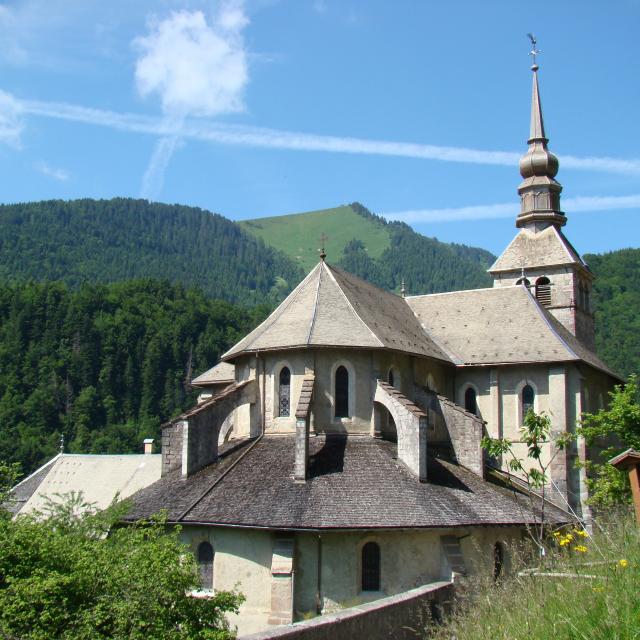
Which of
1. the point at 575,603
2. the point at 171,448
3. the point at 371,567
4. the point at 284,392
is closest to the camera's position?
the point at 575,603

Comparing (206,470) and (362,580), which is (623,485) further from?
(206,470)

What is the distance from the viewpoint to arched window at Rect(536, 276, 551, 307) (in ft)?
138

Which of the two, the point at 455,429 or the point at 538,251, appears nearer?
the point at 455,429

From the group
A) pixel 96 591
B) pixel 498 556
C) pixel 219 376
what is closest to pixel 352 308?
pixel 498 556

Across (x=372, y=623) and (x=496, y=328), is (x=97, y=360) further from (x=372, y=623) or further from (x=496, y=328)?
(x=372, y=623)

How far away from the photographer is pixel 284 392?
29344mm

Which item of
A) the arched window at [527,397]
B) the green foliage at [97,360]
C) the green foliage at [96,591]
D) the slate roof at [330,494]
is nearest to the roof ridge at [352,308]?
the slate roof at [330,494]

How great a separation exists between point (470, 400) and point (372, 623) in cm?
2131

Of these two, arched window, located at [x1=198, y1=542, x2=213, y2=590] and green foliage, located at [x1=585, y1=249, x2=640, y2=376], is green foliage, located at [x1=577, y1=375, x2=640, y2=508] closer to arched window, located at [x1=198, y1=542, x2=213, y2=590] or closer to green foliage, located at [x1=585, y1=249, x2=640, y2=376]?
arched window, located at [x1=198, y1=542, x2=213, y2=590]

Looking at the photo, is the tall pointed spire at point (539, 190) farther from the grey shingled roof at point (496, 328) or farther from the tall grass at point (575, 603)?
the tall grass at point (575, 603)

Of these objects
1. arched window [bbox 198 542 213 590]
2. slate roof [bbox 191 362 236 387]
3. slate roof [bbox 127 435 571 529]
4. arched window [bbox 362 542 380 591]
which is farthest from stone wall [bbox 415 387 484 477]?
slate roof [bbox 191 362 236 387]

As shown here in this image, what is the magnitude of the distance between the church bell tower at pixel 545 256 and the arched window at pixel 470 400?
8.00 meters

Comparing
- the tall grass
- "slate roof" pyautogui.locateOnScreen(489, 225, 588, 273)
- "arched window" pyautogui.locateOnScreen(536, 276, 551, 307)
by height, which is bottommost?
the tall grass

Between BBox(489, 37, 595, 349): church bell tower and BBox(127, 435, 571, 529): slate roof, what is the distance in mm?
15339
